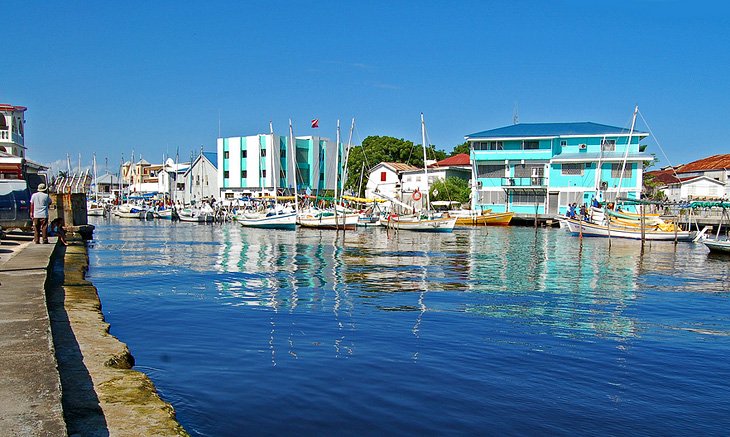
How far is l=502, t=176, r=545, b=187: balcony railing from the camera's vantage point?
7088 cm

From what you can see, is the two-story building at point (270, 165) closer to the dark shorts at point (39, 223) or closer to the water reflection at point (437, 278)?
the water reflection at point (437, 278)

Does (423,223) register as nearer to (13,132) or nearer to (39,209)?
(13,132)

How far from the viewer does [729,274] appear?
26.2 metres

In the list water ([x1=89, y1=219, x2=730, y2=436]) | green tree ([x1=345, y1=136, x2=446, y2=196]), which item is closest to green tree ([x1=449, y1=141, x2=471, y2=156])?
green tree ([x1=345, y1=136, x2=446, y2=196])

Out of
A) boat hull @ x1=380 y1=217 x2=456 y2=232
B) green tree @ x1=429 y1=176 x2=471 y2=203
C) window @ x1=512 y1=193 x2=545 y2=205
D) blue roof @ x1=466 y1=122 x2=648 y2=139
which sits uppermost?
blue roof @ x1=466 y1=122 x2=648 y2=139

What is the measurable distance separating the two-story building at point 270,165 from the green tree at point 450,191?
47.5ft

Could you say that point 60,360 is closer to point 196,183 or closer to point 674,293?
point 674,293

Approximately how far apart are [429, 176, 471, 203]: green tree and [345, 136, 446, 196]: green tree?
11.7m

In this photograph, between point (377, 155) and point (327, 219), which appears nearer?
point (327, 219)

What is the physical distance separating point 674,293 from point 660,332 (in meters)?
7.17

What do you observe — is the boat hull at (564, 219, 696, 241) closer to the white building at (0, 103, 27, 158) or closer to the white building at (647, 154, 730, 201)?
the white building at (647, 154, 730, 201)

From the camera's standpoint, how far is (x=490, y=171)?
241 feet

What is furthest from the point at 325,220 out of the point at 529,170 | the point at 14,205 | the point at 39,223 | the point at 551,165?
the point at 39,223

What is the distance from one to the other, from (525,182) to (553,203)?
3769 millimetres
